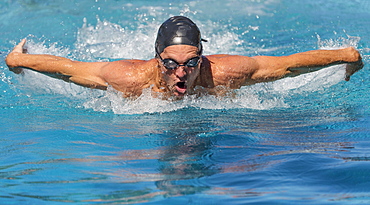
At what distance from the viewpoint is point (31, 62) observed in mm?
4582

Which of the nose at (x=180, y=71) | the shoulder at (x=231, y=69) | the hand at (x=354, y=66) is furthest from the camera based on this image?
the hand at (x=354, y=66)

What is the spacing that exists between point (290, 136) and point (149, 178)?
1.44 m

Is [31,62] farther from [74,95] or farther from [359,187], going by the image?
[359,187]

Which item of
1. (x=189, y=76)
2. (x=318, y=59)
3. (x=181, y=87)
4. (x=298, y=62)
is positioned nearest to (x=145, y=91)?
(x=181, y=87)

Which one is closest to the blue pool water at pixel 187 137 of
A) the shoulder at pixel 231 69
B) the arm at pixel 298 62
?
the shoulder at pixel 231 69

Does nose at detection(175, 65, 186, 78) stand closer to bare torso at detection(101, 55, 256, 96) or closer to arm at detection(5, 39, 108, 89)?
bare torso at detection(101, 55, 256, 96)

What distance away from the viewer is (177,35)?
4.39 m

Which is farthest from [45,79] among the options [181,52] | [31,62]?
[181,52]

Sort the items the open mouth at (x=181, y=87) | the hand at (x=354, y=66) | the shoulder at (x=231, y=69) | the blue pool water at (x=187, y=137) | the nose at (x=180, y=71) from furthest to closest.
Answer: the hand at (x=354, y=66), the shoulder at (x=231, y=69), the open mouth at (x=181, y=87), the nose at (x=180, y=71), the blue pool water at (x=187, y=137)

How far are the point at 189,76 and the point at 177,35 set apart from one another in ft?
1.36

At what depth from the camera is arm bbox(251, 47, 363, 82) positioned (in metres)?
4.55

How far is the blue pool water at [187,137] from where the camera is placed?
2.50m

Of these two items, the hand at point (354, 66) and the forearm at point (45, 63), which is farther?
the hand at point (354, 66)

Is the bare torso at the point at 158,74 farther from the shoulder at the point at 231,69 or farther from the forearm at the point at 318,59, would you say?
the forearm at the point at 318,59
